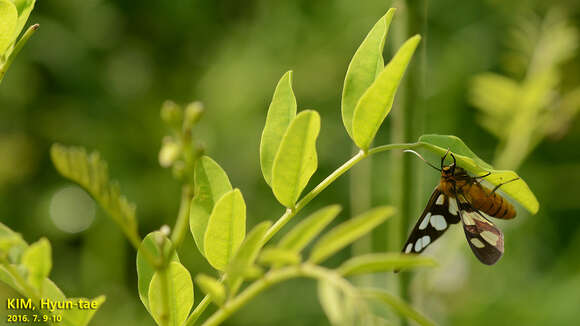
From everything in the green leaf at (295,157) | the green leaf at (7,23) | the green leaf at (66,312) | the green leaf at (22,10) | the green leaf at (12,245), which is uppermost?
the green leaf at (22,10)

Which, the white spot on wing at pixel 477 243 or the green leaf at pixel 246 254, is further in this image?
the white spot on wing at pixel 477 243

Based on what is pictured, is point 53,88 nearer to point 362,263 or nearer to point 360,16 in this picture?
point 360,16

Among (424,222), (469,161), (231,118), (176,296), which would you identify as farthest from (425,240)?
(231,118)

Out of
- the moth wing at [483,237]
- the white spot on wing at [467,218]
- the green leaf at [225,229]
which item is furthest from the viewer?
the white spot on wing at [467,218]

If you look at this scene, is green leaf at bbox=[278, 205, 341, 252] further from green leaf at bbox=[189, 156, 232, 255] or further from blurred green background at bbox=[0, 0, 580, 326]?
blurred green background at bbox=[0, 0, 580, 326]

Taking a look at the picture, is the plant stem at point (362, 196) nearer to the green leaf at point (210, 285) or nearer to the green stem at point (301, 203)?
the green stem at point (301, 203)

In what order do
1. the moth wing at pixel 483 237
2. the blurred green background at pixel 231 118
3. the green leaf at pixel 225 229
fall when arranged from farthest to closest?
the blurred green background at pixel 231 118 → the moth wing at pixel 483 237 → the green leaf at pixel 225 229

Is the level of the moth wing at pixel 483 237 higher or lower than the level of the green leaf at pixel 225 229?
lower

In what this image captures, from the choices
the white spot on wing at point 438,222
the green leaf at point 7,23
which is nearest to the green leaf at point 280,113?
the green leaf at point 7,23

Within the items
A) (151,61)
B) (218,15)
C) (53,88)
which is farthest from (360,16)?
(53,88)
